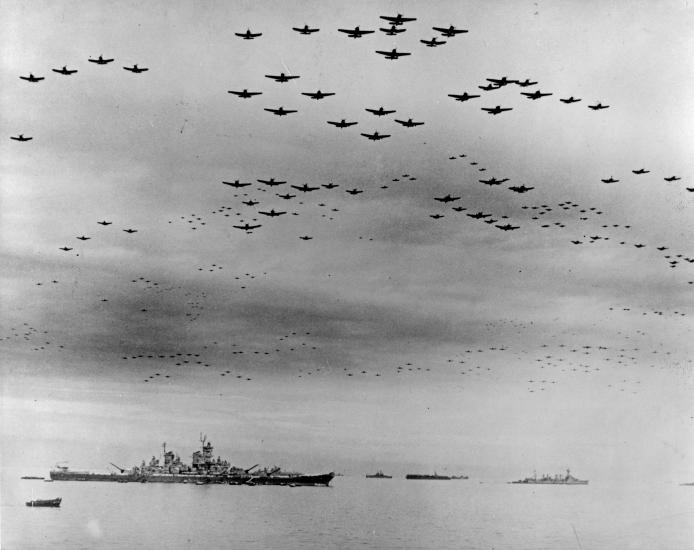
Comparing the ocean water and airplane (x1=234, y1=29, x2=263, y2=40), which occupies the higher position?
airplane (x1=234, y1=29, x2=263, y2=40)

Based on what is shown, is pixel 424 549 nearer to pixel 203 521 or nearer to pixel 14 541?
pixel 203 521

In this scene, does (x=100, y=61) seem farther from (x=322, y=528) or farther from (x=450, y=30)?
(x=322, y=528)

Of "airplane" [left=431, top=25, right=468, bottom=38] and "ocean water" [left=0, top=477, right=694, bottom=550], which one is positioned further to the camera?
"ocean water" [left=0, top=477, right=694, bottom=550]

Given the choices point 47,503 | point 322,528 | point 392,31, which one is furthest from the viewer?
point 47,503

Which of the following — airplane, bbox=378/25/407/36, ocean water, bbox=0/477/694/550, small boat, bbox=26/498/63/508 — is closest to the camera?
airplane, bbox=378/25/407/36

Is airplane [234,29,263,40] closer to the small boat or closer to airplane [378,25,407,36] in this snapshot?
airplane [378,25,407,36]

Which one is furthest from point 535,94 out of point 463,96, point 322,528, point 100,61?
point 322,528

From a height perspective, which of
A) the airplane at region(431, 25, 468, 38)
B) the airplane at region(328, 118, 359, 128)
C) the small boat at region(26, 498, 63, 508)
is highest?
the airplane at region(431, 25, 468, 38)

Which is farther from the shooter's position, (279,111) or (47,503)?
(47,503)

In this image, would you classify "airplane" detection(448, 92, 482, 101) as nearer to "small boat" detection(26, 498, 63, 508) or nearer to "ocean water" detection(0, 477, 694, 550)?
"ocean water" detection(0, 477, 694, 550)

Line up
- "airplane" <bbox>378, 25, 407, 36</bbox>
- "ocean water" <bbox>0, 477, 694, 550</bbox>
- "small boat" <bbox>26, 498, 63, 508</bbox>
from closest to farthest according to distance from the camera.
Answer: "airplane" <bbox>378, 25, 407, 36</bbox>, "ocean water" <bbox>0, 477, 694, 550</bbox>, "small boat" <bbox>26, 498, 63, 508</bbox>

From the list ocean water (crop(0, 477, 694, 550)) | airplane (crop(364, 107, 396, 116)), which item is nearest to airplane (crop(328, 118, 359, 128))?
airplane (crop(364, 107, 396, 116))
